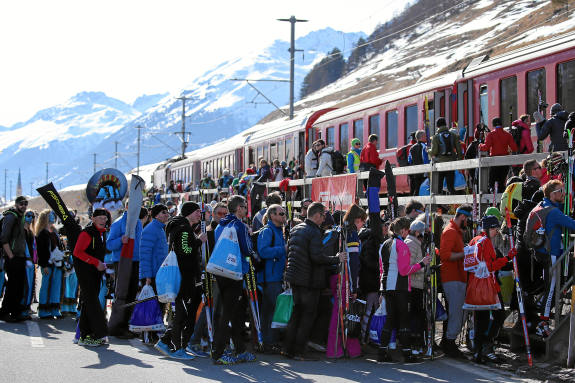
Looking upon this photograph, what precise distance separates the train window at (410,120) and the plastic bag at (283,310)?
28.8 feet

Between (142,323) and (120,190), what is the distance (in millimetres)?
5237

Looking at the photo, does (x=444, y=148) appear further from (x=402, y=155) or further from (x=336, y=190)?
(x=336, y=190)

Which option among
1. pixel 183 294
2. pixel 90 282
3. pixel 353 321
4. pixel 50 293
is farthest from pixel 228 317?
pixel 50 293

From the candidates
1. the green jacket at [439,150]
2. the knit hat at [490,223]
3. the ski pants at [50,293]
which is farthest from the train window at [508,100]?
the ski pants at [50,293]

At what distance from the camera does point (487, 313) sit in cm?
934

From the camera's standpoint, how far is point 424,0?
15262cm

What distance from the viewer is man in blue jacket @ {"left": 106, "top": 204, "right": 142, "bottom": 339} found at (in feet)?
38.2

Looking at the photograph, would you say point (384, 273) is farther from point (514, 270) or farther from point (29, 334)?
point (29, 334)

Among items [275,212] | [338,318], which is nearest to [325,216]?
[275,212]

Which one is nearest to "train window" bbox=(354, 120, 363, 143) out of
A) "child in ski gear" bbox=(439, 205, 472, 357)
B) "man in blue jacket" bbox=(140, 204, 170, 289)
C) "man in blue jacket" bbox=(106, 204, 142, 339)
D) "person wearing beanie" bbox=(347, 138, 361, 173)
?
"person wearing beanie" bbox=(347, 138, 361, 173)

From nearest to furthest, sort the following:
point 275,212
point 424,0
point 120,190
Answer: point 275,212 < point 120,190 < point 424,0

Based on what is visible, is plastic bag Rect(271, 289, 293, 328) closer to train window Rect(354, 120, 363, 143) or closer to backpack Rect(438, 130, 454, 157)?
backpack Rect(438, 130, 454, 157)

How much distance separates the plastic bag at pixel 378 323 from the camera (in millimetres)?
9594

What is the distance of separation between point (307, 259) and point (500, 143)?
16.3 ft
